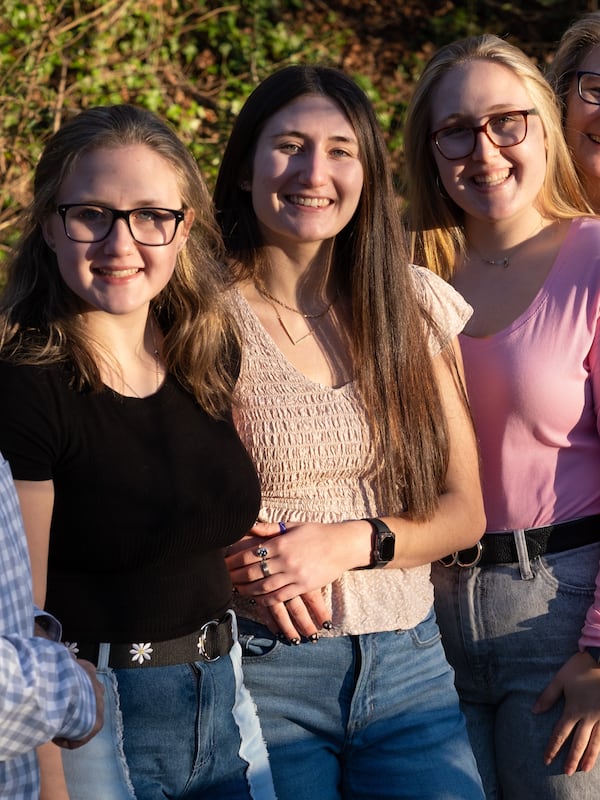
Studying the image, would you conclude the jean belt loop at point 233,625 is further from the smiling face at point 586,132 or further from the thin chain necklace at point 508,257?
the smiling face at point 586,132

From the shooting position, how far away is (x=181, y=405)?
2.26 meters

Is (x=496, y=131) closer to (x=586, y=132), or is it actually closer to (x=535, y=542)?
(x=586, y=132)

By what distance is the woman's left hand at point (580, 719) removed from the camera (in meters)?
2.54

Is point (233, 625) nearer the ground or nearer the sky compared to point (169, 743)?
nearer the sky

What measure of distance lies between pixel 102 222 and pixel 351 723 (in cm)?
120

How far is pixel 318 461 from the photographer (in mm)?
2463

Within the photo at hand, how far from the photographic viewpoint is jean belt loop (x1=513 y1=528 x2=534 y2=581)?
2639 millimetres

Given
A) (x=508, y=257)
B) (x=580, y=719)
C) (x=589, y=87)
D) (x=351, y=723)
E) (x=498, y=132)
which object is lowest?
(x=580, y=719)

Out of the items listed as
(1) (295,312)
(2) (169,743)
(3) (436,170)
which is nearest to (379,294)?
(1) (295,312)

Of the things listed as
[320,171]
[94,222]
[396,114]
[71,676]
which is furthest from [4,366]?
[396,114]

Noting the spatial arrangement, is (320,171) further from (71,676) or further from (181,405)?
(71,676)

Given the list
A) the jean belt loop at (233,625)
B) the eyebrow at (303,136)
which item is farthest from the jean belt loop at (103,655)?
the eyebrow at (303,136)

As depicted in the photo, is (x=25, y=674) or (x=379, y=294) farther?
(x=379, y=294)

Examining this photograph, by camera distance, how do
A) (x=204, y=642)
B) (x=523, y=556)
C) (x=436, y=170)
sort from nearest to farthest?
(x=204, y=642), (x=523, y=556), (x=436, y=170)
